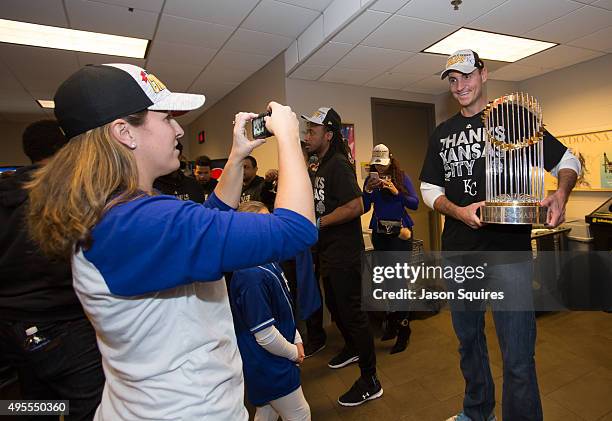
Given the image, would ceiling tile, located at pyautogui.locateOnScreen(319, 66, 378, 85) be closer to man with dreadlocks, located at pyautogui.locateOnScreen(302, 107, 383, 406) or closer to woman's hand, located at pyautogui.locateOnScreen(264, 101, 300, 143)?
man with dreadlocks, located at pyautogui.locateOnScreen(302, 107, 383, 406)

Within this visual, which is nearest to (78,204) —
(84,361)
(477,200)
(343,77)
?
(84,361)

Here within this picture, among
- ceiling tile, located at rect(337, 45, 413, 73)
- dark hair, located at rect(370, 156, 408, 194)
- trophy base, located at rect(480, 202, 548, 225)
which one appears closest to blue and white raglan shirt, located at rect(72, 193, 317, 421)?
trophy base, located at rect(480, 202, 548, 225)

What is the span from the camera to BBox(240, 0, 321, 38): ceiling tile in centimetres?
279

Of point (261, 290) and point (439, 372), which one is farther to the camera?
point (439, 372)

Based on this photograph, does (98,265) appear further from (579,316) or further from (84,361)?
(579,316)

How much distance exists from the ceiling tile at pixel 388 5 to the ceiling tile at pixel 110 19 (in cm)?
171

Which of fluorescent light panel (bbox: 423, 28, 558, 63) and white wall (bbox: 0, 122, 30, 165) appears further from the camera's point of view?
white wall (bbox: 0, 122, 30, 165)

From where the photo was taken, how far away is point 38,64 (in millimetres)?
3873

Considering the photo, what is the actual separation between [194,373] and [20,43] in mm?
3989

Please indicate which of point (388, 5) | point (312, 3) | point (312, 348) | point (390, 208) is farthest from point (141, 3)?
point (312, 348)

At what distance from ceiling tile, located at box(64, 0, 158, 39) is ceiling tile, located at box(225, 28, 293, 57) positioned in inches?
28.6

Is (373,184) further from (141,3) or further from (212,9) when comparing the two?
(141,3)

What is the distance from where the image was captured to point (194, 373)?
0.70 metres

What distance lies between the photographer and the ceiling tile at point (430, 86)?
434 cm
